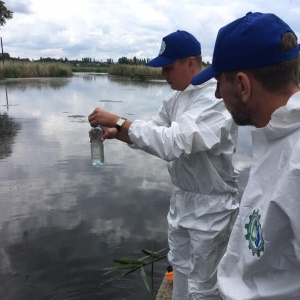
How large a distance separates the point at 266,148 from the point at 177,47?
1.60m

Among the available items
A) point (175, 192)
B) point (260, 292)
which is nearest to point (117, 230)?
point (175, 192)

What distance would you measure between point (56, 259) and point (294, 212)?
12.9ft

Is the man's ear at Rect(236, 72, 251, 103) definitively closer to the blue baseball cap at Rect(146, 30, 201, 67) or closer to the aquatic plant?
the blue baseball cap at Rect(146, 30, 201, 67)

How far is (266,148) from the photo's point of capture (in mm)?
1524

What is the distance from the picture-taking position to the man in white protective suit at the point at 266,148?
1316 mm

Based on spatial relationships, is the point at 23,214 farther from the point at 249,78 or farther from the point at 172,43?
the point at 249,78

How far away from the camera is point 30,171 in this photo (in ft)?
25.0

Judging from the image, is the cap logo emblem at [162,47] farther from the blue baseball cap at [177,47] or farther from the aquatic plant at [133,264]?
the aquatic plant at [133,264]

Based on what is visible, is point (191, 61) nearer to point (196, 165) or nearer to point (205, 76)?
point (196, 165)

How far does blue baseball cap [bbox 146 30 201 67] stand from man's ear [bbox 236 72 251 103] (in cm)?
142

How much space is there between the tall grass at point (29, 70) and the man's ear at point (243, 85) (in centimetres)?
4185

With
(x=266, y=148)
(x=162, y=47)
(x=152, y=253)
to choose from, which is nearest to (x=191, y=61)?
(x=162, y=47)

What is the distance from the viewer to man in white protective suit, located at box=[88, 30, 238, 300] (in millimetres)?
2646

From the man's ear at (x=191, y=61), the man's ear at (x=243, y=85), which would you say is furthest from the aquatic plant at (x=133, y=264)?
the man's ear at (x=243, y=85)
